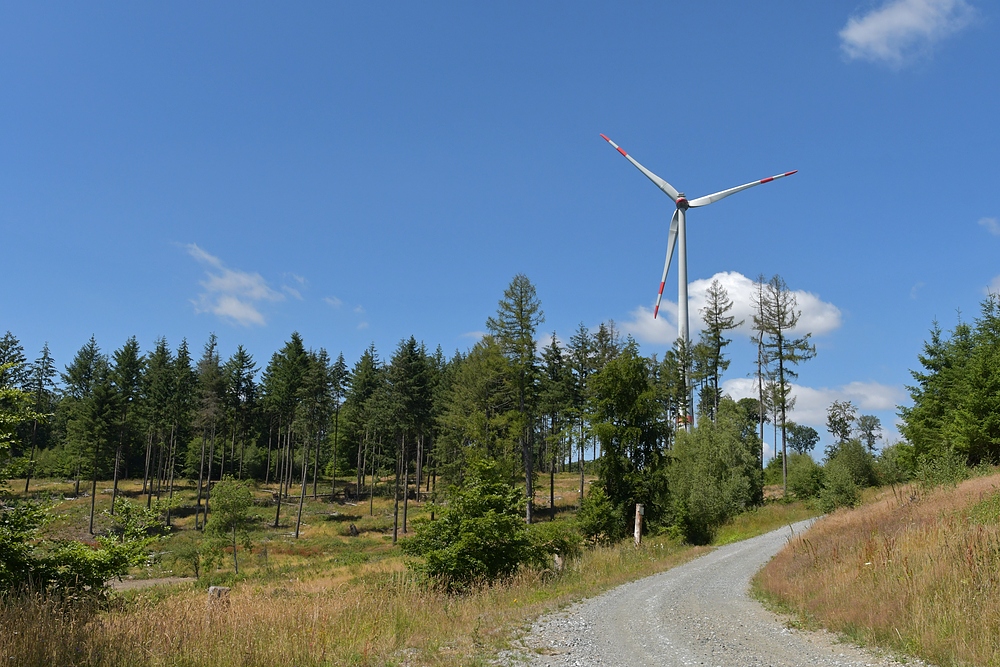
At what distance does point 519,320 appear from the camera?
46062mm

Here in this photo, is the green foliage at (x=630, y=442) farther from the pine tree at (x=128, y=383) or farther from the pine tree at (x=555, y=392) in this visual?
the pine tree at (x=128, y=383)

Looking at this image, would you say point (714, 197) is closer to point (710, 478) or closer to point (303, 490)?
point (710, 478)

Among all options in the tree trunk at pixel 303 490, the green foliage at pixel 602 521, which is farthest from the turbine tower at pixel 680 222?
the tree trunk at pixel 303 490

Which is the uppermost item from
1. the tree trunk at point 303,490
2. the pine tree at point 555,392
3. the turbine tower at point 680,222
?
the turbine tower at point 680,222

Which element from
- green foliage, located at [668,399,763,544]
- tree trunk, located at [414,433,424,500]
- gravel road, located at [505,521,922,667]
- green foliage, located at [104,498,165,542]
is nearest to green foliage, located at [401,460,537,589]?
gravel road, located at [505,521,922,667]

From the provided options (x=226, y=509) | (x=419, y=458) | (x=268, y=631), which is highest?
(x=268, y=631)

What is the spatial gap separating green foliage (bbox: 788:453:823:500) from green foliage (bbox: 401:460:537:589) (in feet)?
102

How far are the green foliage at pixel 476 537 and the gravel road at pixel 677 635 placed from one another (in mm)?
3263

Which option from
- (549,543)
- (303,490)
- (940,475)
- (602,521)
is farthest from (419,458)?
(940,475)

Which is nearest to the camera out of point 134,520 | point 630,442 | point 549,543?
point 134,520

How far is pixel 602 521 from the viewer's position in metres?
31.3

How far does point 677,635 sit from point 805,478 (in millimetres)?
38452

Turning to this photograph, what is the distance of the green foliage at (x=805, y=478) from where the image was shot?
4262cm

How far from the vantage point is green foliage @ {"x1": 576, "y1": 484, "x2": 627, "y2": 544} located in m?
31.3
